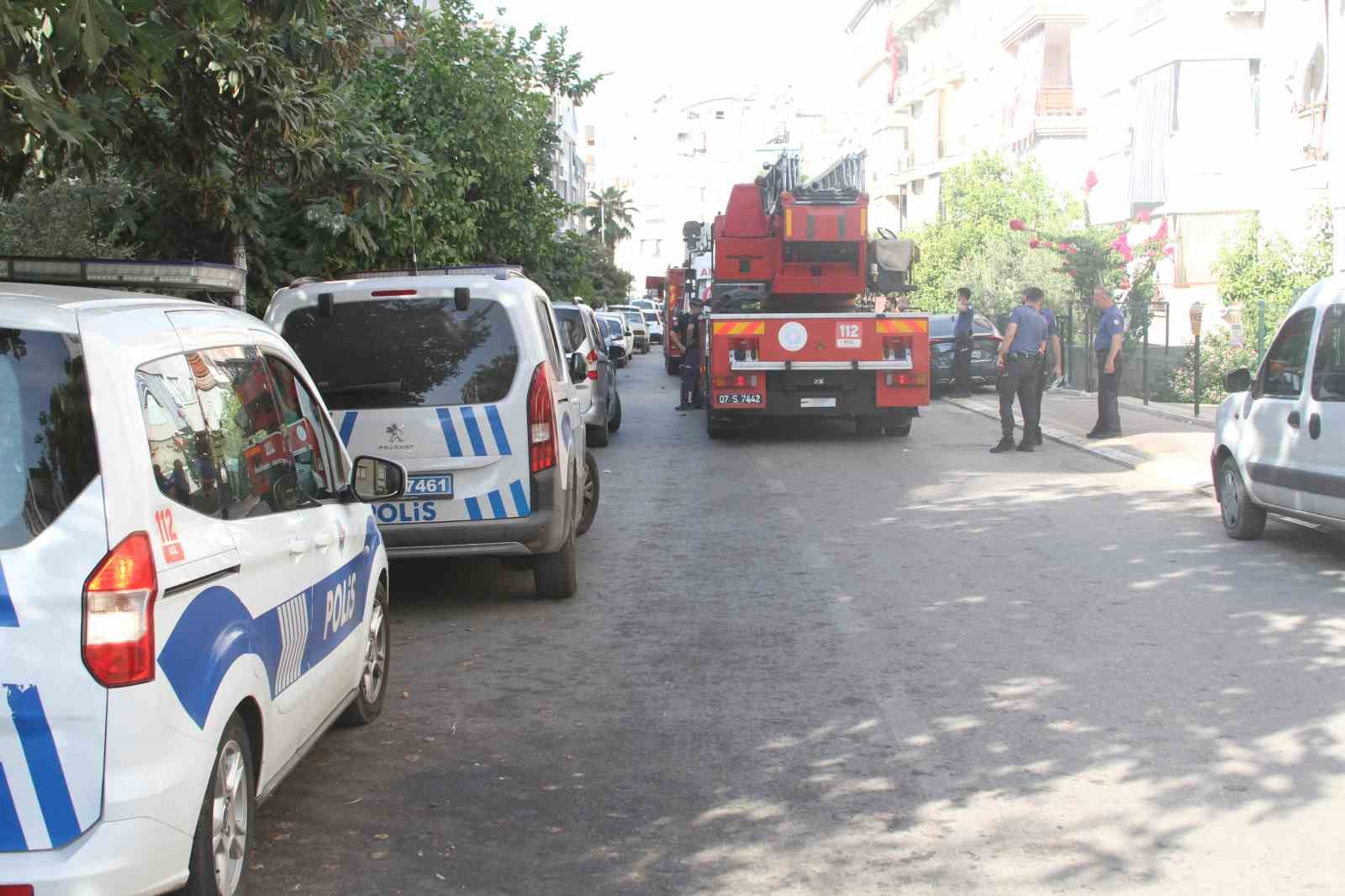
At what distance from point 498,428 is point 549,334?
112 cm

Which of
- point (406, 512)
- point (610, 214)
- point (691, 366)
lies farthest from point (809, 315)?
point (610, 214)

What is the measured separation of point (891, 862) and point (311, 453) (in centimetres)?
253

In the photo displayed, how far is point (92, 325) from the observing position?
373 cm

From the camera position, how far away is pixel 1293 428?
31.9 ft

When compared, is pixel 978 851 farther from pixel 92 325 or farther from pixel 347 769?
pixel 92 325

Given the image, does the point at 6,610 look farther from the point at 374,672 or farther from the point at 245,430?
the point at 374,672

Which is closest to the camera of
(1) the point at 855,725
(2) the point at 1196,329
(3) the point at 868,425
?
(1) the point at 855,725

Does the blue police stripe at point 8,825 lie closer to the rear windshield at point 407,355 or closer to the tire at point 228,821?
the tire at point 228,821

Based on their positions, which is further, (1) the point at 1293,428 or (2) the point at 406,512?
(1) the point at 1293,428

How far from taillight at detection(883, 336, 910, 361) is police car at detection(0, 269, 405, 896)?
13.9 meters

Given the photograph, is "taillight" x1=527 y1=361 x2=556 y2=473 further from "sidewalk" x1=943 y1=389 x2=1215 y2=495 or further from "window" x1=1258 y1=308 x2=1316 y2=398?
"sidewalk" x1=943 y1=389 x2=1215 y2=495

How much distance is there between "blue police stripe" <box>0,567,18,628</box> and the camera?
134 inches

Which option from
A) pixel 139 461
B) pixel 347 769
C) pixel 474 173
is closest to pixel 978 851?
pixel 347 769

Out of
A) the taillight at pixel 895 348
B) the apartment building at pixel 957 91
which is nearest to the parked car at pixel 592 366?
the taillight at pixel 895 348
